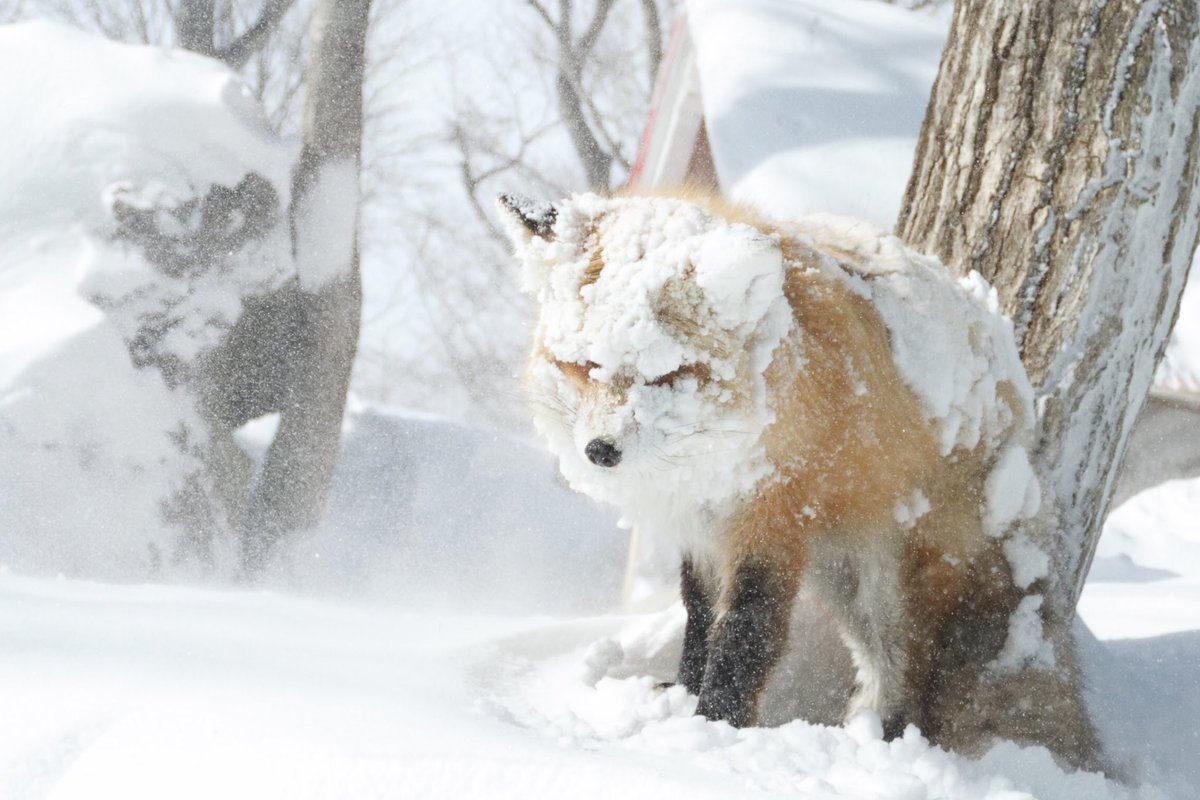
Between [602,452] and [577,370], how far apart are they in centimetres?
21

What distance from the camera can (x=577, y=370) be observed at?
201cm

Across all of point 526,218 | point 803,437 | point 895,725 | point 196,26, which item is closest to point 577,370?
point 526,218

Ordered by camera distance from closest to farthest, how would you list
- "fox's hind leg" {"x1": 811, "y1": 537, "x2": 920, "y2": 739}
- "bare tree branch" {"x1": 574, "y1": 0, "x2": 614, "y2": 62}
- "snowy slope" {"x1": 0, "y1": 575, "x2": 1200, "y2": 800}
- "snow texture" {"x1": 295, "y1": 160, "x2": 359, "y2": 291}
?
"snowy slope" {"x1": 0, "y1": 575, "x2": 1200, "y2": 800} → "fox's hind leg" {"x1": 811, "y1": 537, "x2": 920, "y2": 739} → "snow texture" {"x1": 295, "y1": 160, "x2": 359, "y2": 291} → "bare tree branch" {"x1": 574, "y1": 0, "x2": 614, "y2": 62}

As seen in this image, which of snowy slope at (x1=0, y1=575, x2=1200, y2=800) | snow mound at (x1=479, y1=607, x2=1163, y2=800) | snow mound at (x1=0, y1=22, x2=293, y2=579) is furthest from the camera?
snow mound at (x1=0, y1=22, x2=293, y2=579)

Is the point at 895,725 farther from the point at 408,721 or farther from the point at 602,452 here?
the point at 408,721

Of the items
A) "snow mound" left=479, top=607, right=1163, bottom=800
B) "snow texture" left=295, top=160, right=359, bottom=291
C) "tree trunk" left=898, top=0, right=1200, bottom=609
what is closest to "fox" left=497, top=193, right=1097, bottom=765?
"snow mound" left=479, top=607, right=1163, bottom=800

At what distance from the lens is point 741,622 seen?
220 centimetres

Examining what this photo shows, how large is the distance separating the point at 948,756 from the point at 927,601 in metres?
0.46

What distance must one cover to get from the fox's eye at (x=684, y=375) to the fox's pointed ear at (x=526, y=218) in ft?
1.28

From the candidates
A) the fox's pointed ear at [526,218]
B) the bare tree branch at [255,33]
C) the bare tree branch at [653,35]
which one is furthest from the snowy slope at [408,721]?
the bare tree branch at [653,35]

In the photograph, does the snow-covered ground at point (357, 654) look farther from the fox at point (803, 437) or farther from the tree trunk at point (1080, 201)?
the tree trunk at point (1080, 201)

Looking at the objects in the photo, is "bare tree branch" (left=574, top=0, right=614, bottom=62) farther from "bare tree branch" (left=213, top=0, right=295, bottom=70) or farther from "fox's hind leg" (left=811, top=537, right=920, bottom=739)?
"fox's hind leg" (left=811, top=537, right=920, bottom=739)

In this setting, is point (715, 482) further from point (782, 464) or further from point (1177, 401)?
point (1177, 401)

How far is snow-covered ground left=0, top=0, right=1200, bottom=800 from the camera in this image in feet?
5.01
